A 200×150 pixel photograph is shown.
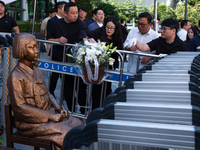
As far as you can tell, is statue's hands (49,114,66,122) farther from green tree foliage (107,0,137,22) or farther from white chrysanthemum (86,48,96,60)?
green tree foliage (107,0,137,22)

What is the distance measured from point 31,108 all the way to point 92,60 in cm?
144

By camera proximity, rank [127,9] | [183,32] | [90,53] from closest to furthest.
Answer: [90,53]
[183,32]
[127,9]

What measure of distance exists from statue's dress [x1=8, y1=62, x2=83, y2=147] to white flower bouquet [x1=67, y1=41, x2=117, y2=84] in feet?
3.79

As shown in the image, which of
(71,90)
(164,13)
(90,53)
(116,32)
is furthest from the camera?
(164,13)

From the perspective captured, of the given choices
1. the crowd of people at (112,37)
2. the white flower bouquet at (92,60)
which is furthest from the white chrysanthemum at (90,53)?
the crowd of people at (112,37)

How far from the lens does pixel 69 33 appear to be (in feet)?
16.7

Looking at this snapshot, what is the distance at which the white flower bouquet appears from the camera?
3.96 metres

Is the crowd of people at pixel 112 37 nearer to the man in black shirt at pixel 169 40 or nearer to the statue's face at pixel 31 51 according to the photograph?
the man in black shirt at pixel 169 40

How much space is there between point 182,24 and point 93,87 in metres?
6.17

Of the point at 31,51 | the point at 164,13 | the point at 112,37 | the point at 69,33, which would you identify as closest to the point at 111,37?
the point at 112,37

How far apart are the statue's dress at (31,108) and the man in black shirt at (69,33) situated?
199 cm

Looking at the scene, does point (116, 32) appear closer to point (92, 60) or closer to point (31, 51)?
point (92, 60)

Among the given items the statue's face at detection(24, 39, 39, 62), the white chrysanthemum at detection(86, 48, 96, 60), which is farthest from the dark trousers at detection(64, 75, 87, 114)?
the statue's face at detection(24, 39, 39, 62)

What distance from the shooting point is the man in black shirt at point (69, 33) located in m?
4.92
